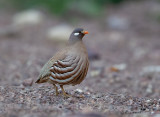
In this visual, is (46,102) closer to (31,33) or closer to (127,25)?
(31,33)

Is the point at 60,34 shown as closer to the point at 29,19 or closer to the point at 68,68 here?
the point at 29,19

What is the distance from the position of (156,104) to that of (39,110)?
7.78ft

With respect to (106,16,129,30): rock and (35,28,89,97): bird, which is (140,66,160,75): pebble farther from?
(106,16,129,30): rock

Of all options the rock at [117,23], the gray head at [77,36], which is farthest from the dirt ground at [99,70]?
the gray head at [77,36]

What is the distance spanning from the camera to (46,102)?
692 cm

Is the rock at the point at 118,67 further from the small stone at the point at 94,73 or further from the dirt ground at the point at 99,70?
the small stone at the point at 94,73

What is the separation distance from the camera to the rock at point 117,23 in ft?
64.0

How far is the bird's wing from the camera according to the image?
703cm

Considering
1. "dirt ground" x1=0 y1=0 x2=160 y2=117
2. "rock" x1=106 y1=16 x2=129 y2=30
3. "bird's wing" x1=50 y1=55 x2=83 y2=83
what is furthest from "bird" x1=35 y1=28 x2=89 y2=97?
"rock" x1=106 y1=16 x2=129 y2=30

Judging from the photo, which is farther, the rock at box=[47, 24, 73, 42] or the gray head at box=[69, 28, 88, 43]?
the rock at box=[47, 24, 73, 42]

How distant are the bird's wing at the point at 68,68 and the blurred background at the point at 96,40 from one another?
180cm

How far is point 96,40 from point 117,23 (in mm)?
2972

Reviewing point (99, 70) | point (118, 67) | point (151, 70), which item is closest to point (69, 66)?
point (99, 70)

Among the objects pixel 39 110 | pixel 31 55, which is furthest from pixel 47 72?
pixel 31 55
